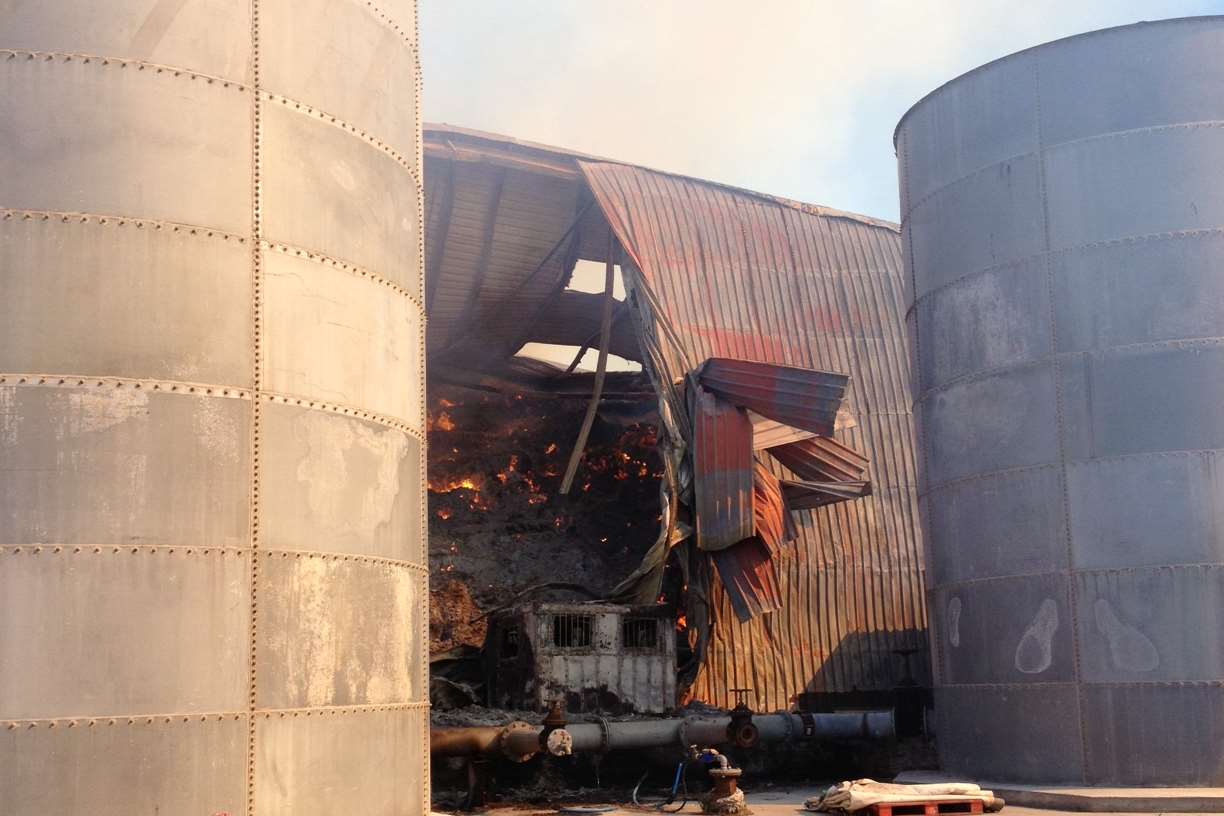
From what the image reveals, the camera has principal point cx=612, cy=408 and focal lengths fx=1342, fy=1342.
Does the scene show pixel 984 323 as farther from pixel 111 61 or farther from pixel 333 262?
pixel 111 61

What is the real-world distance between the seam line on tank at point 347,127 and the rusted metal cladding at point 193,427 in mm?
40

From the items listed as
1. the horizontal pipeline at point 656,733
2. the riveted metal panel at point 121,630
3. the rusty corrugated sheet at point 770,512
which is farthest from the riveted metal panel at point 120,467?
the rusty corrugated sheet at point 770,512

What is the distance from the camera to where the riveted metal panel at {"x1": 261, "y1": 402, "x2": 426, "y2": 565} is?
478 inches

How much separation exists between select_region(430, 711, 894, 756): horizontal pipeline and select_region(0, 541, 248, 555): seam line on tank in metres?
10.1

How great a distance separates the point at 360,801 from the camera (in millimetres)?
12578

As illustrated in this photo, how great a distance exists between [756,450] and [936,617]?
6.15 metres

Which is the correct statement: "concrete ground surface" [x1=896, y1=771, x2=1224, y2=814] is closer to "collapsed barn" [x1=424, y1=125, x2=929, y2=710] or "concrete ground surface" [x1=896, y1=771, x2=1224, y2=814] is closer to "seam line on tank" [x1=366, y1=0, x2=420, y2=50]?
"collapsed barn" [x1=424, y1=125, x2=929, y2=710]

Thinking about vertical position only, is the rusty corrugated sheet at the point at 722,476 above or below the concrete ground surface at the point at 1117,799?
above

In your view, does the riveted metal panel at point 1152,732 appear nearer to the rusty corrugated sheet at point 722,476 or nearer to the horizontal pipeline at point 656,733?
the horizontal pipeline at point 656,733

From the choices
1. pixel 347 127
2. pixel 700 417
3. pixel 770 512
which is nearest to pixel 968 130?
pixel 700 417

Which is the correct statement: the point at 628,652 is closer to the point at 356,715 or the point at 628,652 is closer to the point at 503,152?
the point at 503,152

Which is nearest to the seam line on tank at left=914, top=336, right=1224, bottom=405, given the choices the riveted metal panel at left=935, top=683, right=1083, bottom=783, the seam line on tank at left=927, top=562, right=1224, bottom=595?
the seam line on tank at left=927, top=562, right=1224, bottom=595

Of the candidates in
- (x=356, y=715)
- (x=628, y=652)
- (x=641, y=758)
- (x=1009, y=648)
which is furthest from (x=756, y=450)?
(x=356, y=715)

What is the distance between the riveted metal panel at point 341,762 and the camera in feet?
38.4
